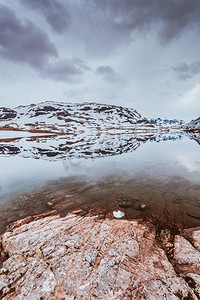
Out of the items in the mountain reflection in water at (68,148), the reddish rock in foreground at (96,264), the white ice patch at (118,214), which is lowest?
the white ice patch at (118,214)

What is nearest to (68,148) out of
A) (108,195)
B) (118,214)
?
(108,195)

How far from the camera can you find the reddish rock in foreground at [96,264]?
132 inches

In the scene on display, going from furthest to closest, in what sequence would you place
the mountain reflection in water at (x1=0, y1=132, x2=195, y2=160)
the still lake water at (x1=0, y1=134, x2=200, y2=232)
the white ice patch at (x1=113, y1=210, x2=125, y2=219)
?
the mountain reflection in water at (x1=0, y1=132, x2=195, y2=160)
the still lake water at (x1=0, y1=134, x2=200, y2=232)
the white ice patch at (x1=113, y1=210, x2=125, y2=219)

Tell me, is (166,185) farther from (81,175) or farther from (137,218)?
(81,175)

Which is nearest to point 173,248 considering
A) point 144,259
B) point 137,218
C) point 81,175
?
point 144,259

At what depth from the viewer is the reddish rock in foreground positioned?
3.37 meters

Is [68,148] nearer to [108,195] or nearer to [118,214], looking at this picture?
[108,195]

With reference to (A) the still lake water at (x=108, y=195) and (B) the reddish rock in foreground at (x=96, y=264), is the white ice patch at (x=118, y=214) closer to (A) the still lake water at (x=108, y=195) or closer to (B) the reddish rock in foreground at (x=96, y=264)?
(A) the still lake water at (x=108, y=195)

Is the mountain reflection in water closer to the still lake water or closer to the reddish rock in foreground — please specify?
the still lake water

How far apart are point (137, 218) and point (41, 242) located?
14.4 feet

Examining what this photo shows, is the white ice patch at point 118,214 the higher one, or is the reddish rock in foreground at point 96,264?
the reddish rock in foreground at point 96,264

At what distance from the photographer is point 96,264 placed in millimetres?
4074

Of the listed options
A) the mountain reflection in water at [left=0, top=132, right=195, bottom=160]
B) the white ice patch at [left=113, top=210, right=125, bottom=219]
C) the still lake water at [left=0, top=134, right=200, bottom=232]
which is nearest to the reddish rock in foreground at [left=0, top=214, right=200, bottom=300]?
the white ice patch at [left=113, top=210, right=125, bottom=219]

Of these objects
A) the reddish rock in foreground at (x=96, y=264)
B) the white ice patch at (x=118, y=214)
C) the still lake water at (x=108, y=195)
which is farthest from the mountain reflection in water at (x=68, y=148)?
the reddish rock in foreground at (x=96, y=264)
